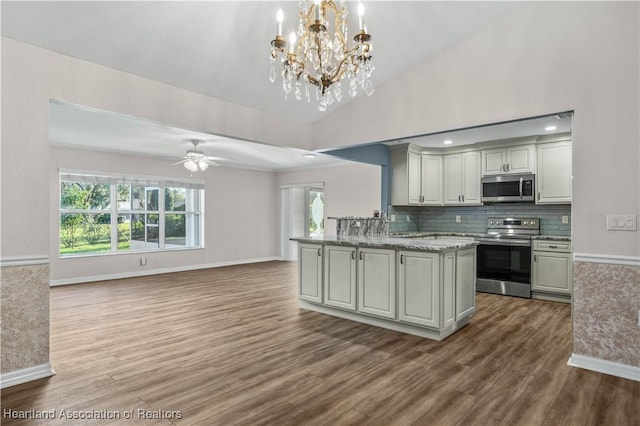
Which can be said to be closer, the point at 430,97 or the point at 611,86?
the point at 611,86

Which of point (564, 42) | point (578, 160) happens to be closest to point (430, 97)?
point (564, 42)

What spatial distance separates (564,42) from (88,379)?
14.6ft

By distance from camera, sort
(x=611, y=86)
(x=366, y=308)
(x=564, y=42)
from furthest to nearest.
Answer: (x=366, y=308), (x=564, y=42), (x=611, y=86)

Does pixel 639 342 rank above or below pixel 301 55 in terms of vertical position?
below

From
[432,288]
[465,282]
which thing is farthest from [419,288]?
[465,282]

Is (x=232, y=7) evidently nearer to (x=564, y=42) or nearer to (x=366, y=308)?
(x=564, y=42)

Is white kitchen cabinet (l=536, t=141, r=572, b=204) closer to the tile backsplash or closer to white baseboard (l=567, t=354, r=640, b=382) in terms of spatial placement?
the tile backsplash

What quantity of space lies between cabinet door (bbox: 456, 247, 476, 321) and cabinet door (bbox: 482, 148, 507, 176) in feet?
7.62

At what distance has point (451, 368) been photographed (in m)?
2.89

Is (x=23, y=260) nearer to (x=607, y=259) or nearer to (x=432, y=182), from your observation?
(x=607, y=259)

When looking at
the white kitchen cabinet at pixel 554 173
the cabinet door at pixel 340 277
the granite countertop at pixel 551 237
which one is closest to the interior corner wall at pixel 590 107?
the cabinet door at pixel 340 277

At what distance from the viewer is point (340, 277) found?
428cm

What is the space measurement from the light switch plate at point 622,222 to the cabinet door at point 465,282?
4.23 feet

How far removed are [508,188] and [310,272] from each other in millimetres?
3351
